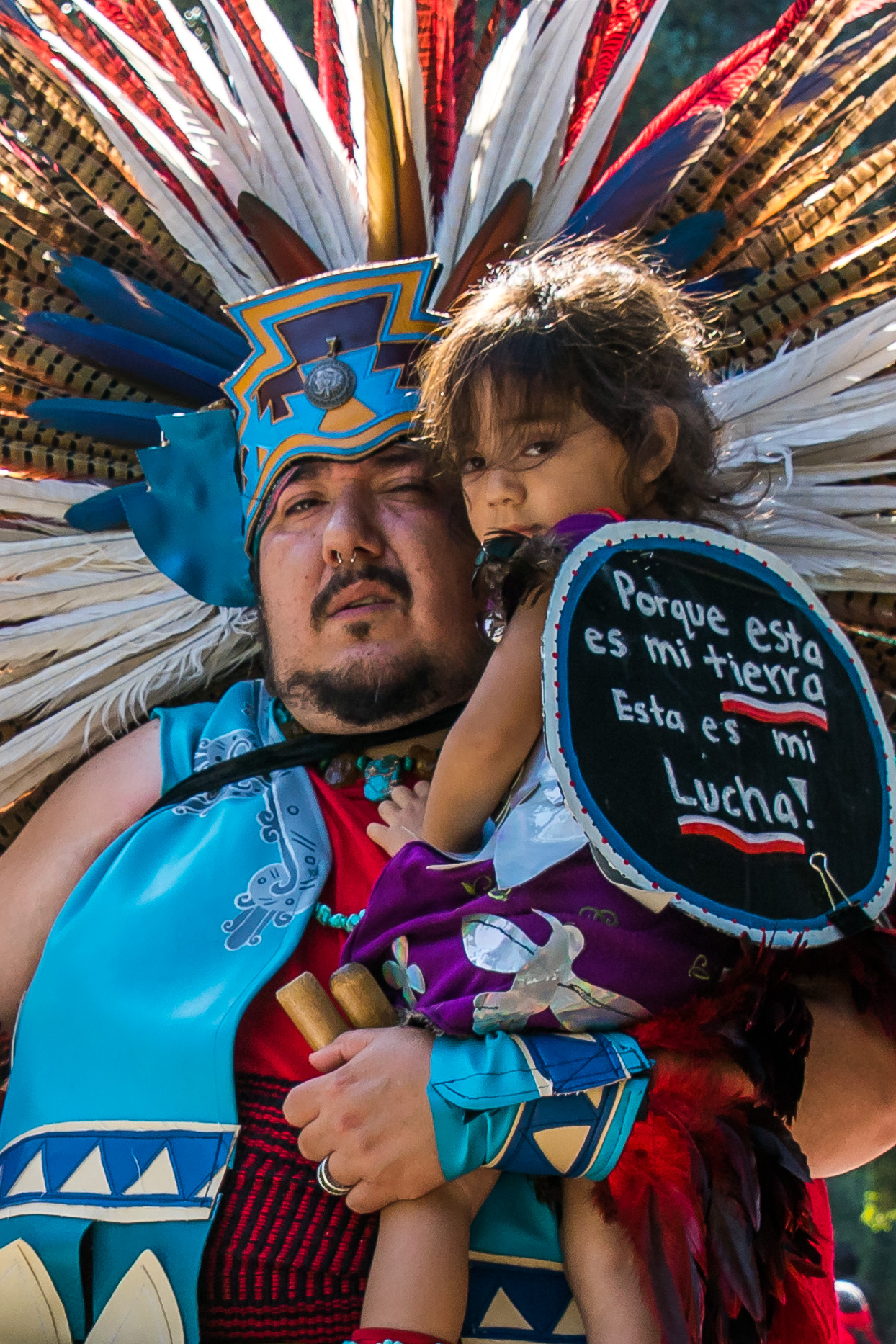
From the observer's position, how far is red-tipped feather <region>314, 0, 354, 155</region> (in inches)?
95.2

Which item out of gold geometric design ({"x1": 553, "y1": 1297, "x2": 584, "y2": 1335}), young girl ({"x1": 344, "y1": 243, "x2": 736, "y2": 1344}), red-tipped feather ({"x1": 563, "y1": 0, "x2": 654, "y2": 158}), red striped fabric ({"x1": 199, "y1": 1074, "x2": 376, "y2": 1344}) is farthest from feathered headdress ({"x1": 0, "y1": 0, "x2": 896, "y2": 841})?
gold geometric design ({"x1": 553, "y1": 1297, "x2": 584, "y2": 1335})

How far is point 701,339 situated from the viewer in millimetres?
1894

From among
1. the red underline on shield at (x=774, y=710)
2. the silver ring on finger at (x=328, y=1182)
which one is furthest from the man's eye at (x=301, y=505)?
the silver ring on finger at (x=328, y=1182)

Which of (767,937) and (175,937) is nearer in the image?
(767,937)

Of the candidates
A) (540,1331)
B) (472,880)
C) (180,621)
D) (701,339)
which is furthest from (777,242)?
(540,1331)

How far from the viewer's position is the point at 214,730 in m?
2.15

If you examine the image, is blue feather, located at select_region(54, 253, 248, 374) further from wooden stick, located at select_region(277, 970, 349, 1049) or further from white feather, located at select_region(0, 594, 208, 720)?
wooden stick, located at select_region(277, 970, 349, 1049)

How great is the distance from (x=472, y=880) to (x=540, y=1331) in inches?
18.4

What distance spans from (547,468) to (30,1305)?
1039 mm

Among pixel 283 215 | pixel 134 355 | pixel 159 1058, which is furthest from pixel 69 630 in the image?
pixel 159 1058

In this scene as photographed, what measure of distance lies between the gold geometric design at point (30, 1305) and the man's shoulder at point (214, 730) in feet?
2.15

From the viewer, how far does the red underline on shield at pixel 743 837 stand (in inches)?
55.6

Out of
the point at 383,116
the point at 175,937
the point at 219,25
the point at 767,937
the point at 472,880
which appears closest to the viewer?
the point at 767,937

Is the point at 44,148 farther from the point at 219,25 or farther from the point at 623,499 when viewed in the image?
the point at 623,499
